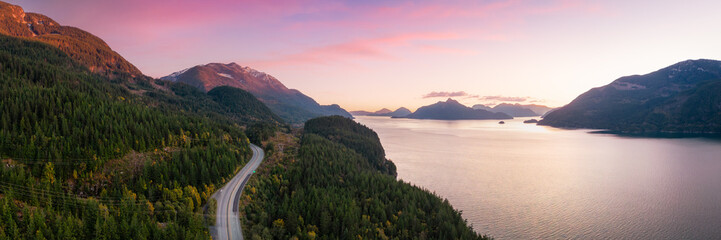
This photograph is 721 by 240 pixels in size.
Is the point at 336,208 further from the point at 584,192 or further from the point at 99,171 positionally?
the point at 584,192

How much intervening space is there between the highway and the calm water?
62484mm

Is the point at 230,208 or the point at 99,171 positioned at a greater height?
the point at 99,171

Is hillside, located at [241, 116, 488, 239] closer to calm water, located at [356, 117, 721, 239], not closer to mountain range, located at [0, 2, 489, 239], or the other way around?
mountain range, located at [0, 2, 489, 239]

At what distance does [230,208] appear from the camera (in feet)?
193

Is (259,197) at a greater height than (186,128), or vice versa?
(186,128)

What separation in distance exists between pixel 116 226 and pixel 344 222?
1625 inches

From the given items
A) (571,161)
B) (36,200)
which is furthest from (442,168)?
(36,200)

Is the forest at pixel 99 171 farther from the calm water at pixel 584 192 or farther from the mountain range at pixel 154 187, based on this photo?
the calm water at pixel 584 192

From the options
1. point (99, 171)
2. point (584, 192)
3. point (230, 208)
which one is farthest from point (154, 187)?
point (584, 192)

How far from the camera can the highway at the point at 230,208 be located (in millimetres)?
49594

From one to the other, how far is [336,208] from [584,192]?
3862 inches

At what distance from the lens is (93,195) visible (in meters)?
63.5

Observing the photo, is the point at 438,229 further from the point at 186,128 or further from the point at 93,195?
the point at 186,128

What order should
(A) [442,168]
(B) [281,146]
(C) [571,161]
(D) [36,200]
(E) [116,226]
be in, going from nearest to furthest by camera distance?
(E) [116,226] < (D) [36,200] < (B) [281,146] < (A) [442,168] < (C) [571,161]
